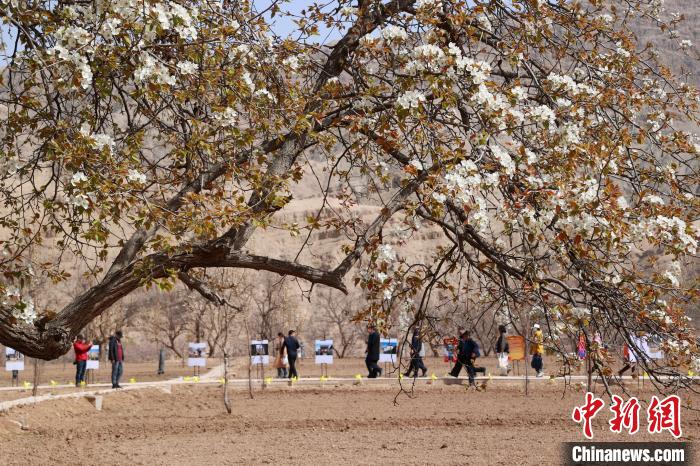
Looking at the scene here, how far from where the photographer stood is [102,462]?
35.8ft

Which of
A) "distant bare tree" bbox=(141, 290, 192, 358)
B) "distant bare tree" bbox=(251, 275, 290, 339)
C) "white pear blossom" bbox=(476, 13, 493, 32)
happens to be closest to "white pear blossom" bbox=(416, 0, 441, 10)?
"white pear blossom" bbox=(476, 13, 493, 32)

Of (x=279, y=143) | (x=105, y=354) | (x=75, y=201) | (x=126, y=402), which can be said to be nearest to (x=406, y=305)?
(x=279, y=143)

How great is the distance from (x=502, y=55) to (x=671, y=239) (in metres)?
1.84

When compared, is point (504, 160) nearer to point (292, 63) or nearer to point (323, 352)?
point (292, 63)

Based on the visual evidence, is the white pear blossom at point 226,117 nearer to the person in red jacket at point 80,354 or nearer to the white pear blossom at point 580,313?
the white pear blossom at point 580,313

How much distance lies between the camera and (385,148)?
608cm

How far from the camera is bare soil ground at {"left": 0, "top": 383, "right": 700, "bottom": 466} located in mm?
11227

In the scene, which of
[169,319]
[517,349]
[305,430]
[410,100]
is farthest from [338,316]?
[410,100]

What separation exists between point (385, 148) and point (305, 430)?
8.61 m

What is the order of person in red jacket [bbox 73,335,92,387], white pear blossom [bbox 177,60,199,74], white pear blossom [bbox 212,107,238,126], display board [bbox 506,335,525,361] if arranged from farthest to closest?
1. display board [bbox 506,335,525,361]
2. person in red jacket [bbox 73,335,92,387]
3. white pear blossom [bbox 212,107,238,126]
4. white pear blossom [bbox 177,60,199,74]

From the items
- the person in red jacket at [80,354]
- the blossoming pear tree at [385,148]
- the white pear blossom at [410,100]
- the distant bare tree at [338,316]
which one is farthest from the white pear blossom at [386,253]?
the distant bare tree at [338,316]

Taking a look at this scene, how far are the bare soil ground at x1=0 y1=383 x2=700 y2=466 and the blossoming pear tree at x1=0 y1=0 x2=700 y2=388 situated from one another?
4.59 m

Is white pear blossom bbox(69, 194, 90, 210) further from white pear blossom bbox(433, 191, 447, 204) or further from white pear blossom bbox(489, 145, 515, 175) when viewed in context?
white pear blossom bbox(489, 145, 515, 175)

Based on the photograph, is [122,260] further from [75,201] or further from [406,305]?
[406,305]
